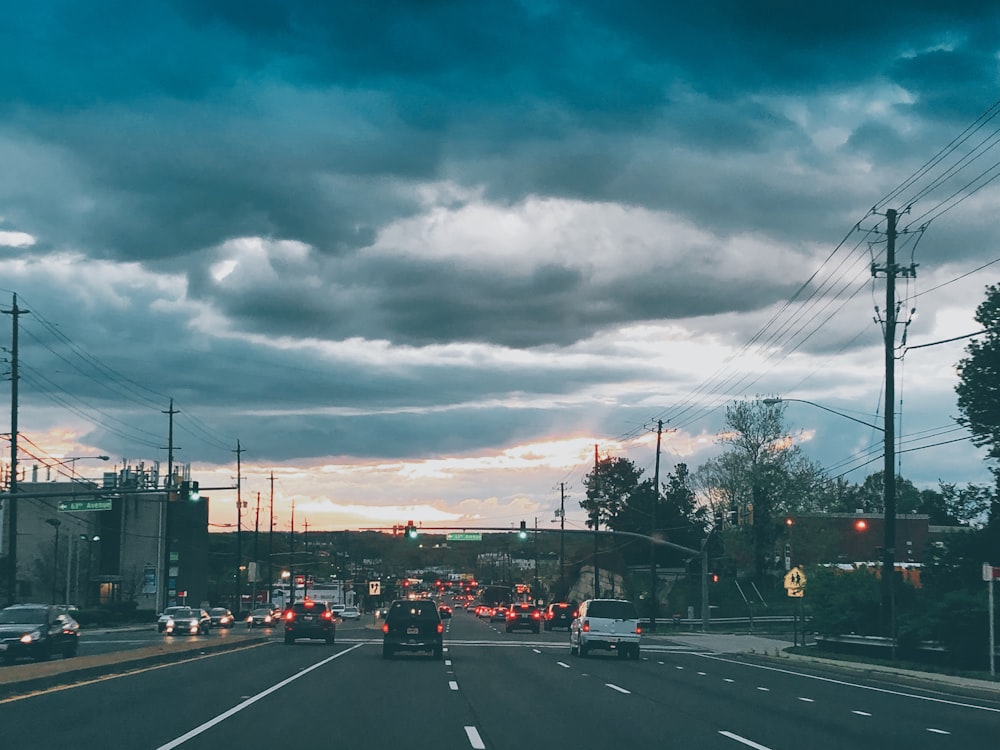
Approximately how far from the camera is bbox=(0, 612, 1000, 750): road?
15945 mm

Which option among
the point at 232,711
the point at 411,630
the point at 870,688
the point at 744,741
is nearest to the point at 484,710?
the point at 232,711

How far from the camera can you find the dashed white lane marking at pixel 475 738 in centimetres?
1500

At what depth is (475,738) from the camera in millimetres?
15922

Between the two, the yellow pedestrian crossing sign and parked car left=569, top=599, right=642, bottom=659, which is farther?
the yellow pedestrian crossing sign

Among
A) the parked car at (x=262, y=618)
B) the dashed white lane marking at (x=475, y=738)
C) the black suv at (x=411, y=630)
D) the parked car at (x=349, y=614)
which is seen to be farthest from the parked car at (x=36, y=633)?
the parked car at (x=349, y=614)

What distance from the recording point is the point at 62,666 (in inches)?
1083

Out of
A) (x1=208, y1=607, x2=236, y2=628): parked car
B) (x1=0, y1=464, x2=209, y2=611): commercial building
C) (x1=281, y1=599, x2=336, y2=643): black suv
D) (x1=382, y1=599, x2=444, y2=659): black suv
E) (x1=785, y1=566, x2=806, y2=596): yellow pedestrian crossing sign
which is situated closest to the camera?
(x1=382, y1=599, x2=444, y2=659): black suv

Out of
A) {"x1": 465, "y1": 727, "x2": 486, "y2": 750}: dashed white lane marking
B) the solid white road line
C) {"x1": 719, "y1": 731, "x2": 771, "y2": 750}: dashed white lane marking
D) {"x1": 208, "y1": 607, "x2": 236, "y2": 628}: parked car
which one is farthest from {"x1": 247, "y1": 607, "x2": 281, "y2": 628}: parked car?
{"x1": 719, "y1": 731, "x2": 771, "y2": 750}: dashed white lane marking

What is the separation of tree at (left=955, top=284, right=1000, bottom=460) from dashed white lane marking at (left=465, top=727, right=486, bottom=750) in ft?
130

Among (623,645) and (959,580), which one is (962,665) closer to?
(959,580)

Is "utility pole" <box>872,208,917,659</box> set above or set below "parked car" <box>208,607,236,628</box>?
above

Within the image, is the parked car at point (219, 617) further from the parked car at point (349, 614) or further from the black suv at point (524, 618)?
the parked car at point (349, 614)

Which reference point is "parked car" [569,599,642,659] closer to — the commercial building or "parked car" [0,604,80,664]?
"parked car" [0,604,80,664]

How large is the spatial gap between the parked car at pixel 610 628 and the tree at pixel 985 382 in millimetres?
19439
